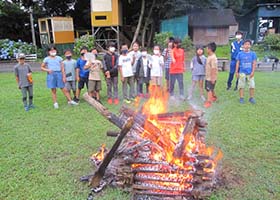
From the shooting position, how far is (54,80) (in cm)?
827

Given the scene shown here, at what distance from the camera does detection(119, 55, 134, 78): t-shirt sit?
880 centimetres

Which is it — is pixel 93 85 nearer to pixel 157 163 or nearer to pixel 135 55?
pixel 135 55

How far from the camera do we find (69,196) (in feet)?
13.0

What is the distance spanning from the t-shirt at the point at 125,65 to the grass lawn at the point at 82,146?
1.19m

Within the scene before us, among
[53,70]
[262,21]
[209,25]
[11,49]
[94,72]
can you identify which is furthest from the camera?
[262,21]

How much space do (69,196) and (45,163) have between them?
1.25m

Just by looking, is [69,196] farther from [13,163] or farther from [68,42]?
Answer: [68,42]

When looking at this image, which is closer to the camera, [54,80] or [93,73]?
[54,80]

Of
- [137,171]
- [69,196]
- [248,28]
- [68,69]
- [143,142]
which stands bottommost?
[69,196]

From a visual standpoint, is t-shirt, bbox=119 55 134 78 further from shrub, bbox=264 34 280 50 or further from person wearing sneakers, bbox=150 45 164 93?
shrub, bbox=264 34 280 50

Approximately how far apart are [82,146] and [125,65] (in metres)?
3.76

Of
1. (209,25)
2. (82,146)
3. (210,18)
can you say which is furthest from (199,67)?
(210,18)

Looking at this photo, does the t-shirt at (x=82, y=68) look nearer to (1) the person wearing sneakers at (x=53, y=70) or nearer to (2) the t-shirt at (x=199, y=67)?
(1) the person wearing sneakers at (x=53, y=70)

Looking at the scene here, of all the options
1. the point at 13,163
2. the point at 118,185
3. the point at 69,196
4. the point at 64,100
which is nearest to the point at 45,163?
the point at 13,163
